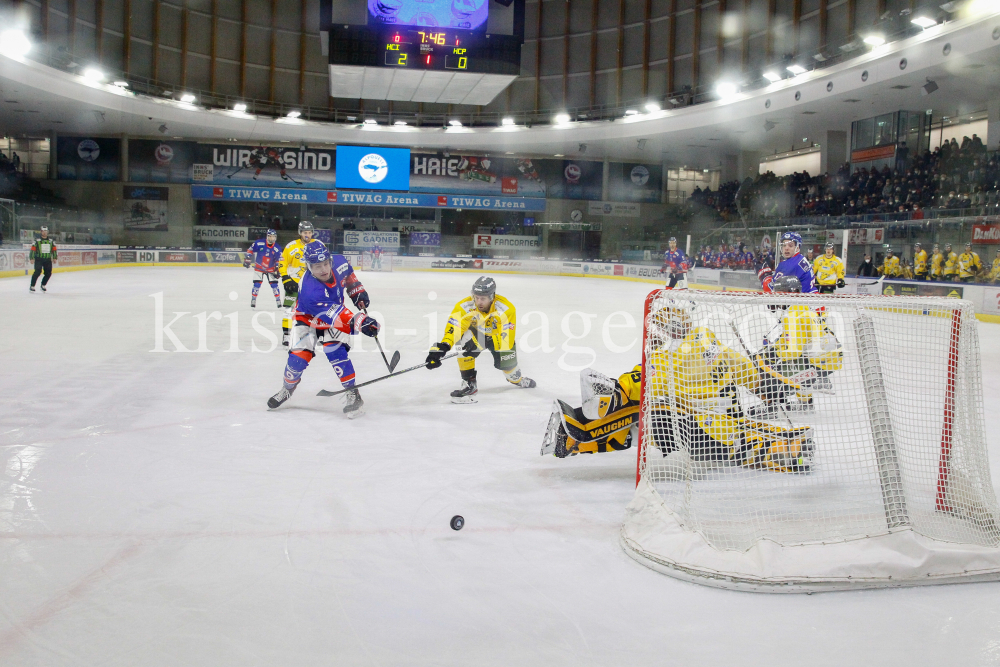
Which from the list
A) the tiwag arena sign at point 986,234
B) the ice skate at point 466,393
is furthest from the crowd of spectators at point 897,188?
the ice skate at point 466,393

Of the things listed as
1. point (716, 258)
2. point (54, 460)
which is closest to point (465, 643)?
point (54, 460)

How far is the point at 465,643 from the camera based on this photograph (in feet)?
7.10

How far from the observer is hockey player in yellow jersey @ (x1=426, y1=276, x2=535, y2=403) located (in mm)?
5516

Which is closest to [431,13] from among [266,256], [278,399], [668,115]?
[266,256]

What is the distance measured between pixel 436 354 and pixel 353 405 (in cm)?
71

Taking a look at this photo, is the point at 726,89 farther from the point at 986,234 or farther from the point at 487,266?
the point at 986,234

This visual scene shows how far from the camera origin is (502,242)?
31.0 m

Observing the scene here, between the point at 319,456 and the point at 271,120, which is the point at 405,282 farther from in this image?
the point at 319,456

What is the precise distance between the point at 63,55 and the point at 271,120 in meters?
7.66

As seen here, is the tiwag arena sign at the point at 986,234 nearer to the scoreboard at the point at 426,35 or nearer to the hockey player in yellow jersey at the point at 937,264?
the hockey player in yellow jersey at the point at 937,264

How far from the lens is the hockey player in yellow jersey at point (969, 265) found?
1281cm

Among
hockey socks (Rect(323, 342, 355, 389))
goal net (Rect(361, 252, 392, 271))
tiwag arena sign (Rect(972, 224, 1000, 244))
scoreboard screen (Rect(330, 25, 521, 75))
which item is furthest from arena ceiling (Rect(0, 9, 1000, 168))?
hockey socks (Rect(323, 342, 355, 389))

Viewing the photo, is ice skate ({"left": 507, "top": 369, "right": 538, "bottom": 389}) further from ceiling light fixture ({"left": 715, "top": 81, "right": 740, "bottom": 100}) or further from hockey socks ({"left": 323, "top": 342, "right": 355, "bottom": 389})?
ceiling light fixture ({"left": 715, "top": 81, "right": 740, "bottom": 100})

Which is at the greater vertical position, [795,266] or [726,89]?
[726,89]
